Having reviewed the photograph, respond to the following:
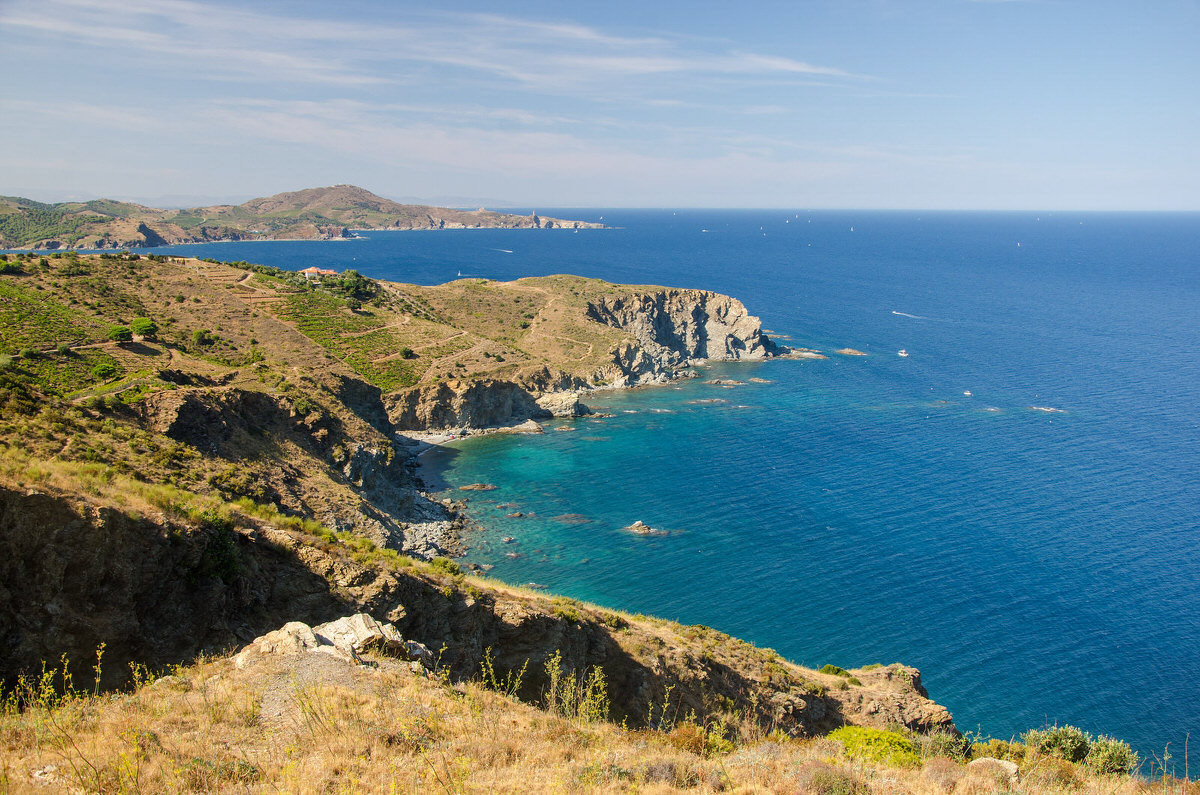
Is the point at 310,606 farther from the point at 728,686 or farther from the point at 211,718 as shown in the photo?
the point at 728,686

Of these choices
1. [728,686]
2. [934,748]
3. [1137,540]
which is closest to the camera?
[934,748]

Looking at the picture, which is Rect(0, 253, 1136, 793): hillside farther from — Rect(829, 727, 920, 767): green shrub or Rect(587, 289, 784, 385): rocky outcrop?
Rect(587, 289, 784, 385): rocky outcrop

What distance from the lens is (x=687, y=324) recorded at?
123500mm

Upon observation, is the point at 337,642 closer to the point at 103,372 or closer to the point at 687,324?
the point at 103,372

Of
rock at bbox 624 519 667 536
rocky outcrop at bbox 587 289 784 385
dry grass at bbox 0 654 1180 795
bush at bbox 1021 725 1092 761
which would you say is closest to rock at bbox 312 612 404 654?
dry grass at bbox 0 654 1180 795

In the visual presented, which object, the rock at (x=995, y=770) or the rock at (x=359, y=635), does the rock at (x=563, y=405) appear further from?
the rock at (x=995, y=770)

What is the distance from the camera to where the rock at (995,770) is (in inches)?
558

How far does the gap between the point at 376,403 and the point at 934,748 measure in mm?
61166

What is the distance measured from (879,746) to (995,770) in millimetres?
4950

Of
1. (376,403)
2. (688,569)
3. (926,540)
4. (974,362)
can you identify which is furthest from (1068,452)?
(376,403)

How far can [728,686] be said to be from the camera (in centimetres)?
2439

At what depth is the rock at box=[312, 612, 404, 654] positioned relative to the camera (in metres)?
14.5

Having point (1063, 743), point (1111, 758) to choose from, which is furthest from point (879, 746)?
point (1111, 758)

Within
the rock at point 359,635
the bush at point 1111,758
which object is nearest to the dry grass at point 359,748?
the rock at point 359,635
